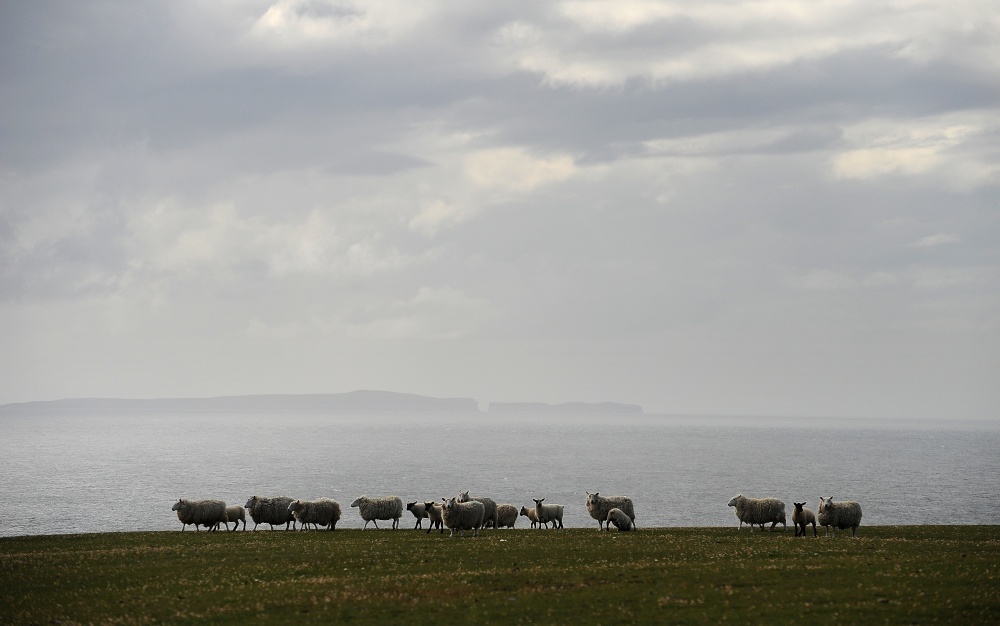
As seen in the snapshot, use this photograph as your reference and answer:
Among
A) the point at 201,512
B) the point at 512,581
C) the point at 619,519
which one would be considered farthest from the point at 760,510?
the point at 201,512

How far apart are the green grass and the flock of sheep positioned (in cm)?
239

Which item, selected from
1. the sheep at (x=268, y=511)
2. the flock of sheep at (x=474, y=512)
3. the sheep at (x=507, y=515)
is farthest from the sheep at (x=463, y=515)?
the sheep at (x=268, y=511)

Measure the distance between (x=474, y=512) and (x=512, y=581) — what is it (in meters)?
13.2

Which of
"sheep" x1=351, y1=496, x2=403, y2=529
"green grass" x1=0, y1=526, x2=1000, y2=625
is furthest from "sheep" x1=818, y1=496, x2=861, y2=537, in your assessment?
"sheep" x1=351, y1=496, x2=403, y2=529

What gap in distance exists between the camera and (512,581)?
1027 inches

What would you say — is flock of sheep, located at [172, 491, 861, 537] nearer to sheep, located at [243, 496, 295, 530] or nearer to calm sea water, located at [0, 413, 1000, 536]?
sheep, located at [243, 496, 295, 530]

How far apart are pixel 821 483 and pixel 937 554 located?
103 m

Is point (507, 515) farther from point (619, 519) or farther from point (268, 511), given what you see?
point (268, 511)

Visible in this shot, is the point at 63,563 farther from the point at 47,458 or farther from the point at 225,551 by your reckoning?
the point at 47,458

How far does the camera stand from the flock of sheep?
39562mm

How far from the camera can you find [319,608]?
2312cm

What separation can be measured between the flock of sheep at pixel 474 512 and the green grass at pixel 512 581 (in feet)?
7.84

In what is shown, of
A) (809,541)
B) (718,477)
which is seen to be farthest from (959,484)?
(809,541)

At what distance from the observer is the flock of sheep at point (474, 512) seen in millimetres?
39562
